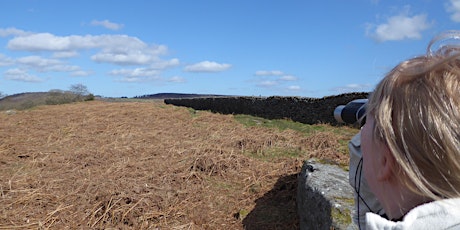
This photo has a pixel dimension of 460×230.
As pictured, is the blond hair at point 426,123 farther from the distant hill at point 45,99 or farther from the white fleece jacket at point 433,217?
the distant hill at point 45,99

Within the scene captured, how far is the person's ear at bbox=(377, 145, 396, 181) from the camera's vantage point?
2.88 ft

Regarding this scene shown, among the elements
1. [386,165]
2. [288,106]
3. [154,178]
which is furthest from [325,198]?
[288,106]

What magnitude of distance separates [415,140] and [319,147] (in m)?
6.59

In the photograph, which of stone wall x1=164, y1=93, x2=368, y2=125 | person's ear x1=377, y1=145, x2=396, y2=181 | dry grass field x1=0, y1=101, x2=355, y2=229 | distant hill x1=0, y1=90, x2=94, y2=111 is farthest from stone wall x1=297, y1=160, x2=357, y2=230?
distant hill x1=0, y1=90, x2=94, y2=111

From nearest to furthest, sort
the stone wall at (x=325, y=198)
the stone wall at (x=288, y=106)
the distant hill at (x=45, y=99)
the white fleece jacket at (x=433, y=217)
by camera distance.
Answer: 1. the white fleece jacket at (x=433, y=217)
2. the stone wall at (x=325, y=198)
3. the stone wall at (x=288, y=106)
4. the distant hill at (x=45, y=99)

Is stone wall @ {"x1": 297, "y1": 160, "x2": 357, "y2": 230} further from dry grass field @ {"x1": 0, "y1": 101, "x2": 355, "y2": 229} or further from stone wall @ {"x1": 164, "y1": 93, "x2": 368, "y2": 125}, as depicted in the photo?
stone wall @ {"x1": 164, "y1": 93, "x2": 368, "y2": 125}

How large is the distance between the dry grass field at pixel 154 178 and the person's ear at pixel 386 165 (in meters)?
3.65

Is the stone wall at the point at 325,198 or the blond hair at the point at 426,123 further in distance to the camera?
the stone wall at the point at 325,198

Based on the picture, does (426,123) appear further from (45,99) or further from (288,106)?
(45,99)

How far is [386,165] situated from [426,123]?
129mm

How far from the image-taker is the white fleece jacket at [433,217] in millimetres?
795

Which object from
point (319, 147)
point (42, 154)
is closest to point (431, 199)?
point (319, 147)

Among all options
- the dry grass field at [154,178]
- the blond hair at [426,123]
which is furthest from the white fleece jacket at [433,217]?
the dry grass field at [154,178]

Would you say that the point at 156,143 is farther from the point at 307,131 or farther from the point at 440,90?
the point at 440,90
